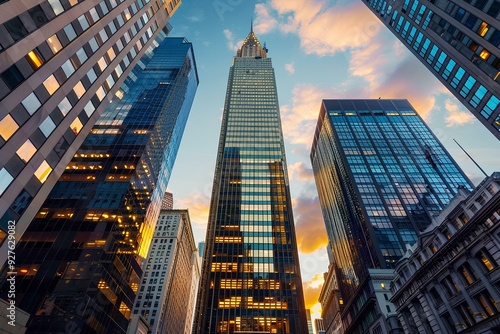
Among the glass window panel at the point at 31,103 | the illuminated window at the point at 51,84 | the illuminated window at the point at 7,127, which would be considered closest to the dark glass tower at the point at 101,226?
the illuminated window at the point at 7,127

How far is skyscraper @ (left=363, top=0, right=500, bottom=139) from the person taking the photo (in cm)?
4288

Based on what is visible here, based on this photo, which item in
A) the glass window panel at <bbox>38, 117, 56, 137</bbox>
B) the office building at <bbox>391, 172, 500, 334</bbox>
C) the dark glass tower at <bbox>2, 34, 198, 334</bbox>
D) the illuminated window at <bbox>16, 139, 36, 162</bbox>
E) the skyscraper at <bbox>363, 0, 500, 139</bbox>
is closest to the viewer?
the illuminated window at <bbox>16, 139, 36, 162</bbox>

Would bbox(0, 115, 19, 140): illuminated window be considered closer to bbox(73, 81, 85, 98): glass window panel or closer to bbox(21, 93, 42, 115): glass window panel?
bbox(21, 93, 42, 115): glass window panel

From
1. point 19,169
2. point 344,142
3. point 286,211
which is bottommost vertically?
point 19,169

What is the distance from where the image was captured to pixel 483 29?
43.9 m

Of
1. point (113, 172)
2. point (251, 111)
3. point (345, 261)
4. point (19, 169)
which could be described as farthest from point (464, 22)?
point (251, 111)

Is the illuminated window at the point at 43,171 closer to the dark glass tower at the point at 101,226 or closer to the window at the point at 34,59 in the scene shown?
the window at the point at 34,59

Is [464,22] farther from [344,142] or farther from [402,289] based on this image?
[344,142]

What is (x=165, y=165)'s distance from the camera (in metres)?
90.6

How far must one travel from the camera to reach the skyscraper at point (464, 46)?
42.9m

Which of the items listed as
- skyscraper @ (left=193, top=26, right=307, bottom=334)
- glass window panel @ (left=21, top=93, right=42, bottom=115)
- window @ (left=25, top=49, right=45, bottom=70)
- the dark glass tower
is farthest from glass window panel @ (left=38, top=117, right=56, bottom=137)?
skyscraper @ (left=193, top=26, right=307, bottom=334)

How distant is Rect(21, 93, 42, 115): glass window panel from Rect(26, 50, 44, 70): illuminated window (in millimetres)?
2862

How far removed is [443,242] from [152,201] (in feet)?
218

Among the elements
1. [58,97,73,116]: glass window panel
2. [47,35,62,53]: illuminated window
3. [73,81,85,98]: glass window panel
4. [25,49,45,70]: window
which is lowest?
[25,49,45,70]: window
